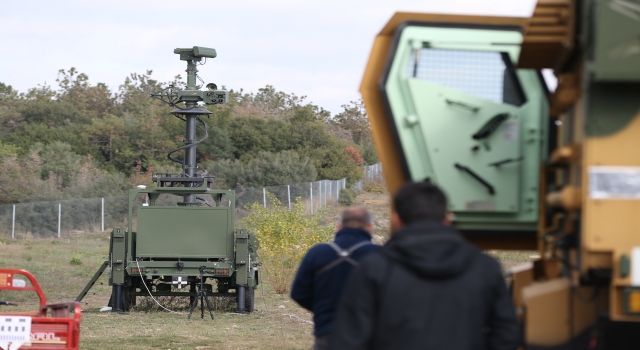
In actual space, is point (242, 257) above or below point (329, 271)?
below

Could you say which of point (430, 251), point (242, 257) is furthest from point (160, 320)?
point (430, 251)

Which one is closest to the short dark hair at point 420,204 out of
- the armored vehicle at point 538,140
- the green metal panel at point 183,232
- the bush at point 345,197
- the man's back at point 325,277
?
the armored vehicle at point 538,140

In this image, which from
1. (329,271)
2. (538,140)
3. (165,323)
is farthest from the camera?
(165,323)

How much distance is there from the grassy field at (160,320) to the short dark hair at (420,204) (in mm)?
8466

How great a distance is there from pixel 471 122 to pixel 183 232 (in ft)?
41.5

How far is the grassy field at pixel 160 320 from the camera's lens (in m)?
12.7

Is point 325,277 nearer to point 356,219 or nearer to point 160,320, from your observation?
point 356,219

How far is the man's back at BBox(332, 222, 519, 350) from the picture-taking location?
12.4ft

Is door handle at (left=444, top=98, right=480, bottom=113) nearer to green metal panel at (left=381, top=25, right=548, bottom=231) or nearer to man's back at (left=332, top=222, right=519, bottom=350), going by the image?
green metal panel at (left=381, top=25, right=548, bottom=231)

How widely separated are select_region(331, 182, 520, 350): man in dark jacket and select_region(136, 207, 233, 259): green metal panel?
13578 millimetres

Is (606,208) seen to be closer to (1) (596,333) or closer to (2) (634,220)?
(2) (634,220)

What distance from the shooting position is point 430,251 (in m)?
3.81

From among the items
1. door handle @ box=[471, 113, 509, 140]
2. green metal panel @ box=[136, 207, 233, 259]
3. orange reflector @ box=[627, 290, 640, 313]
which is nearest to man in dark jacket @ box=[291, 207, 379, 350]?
Answer: door handle @ box=[471, 113, 509, 140]

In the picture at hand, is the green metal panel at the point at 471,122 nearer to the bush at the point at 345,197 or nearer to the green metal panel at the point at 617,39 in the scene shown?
the green metal panel at the point at 617,39
